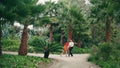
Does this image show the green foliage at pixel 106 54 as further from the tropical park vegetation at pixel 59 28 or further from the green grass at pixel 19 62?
the green grass at pixel 19 62

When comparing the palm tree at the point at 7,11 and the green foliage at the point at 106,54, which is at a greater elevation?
the palm tree at the point at 7,11

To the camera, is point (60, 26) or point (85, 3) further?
point (85, 3)

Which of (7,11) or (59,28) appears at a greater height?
(7,11)

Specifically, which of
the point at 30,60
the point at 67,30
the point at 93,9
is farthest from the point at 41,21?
the point at 67,30

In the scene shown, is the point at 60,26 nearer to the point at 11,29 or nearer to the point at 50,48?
the point at 11,29

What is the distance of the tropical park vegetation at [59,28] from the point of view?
779 inches

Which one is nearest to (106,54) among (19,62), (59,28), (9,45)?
(19,62)

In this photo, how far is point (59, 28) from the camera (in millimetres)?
46281

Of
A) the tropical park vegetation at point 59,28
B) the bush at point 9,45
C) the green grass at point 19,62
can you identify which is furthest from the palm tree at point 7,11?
the bush at point 9,45

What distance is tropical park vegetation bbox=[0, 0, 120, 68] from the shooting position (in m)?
19.8

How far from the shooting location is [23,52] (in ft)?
79.7

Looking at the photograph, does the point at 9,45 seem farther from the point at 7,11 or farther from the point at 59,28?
the point at 7,11

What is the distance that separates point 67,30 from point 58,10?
11.8 feet

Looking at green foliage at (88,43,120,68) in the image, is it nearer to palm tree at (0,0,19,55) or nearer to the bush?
palm tree at (0,0,19,55)
